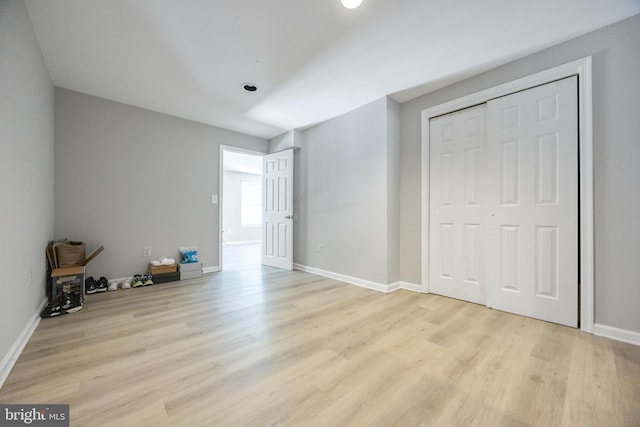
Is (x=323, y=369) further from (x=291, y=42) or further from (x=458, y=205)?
(x=291, y=42)

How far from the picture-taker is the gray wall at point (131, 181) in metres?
3.06

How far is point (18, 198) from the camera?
69.6 inches

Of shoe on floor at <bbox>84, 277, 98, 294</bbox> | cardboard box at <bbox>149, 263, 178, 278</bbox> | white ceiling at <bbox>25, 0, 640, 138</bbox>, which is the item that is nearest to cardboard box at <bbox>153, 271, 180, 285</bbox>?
cardboard box at <bbox>149, 263, 178, 278</bbox>

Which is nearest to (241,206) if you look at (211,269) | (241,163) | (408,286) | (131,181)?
(241,163)

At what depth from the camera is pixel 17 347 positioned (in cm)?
167

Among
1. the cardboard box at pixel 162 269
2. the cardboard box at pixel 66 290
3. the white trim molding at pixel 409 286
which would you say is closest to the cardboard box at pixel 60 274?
the cardboard box at pixel 66 290

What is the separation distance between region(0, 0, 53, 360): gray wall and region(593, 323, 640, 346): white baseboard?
13.4 feet

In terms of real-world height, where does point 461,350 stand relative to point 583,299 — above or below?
below

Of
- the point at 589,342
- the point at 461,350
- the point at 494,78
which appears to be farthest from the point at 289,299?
the point at 494,78

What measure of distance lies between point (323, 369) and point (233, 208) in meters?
7.48

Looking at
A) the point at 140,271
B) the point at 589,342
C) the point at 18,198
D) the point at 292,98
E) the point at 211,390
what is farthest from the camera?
the point at 140,271

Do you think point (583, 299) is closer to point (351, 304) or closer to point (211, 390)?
point (351, 304)

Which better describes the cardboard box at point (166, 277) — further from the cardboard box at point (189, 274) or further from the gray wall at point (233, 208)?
the gray wall at point (233, 208)

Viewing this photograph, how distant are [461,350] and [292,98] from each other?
314cm
